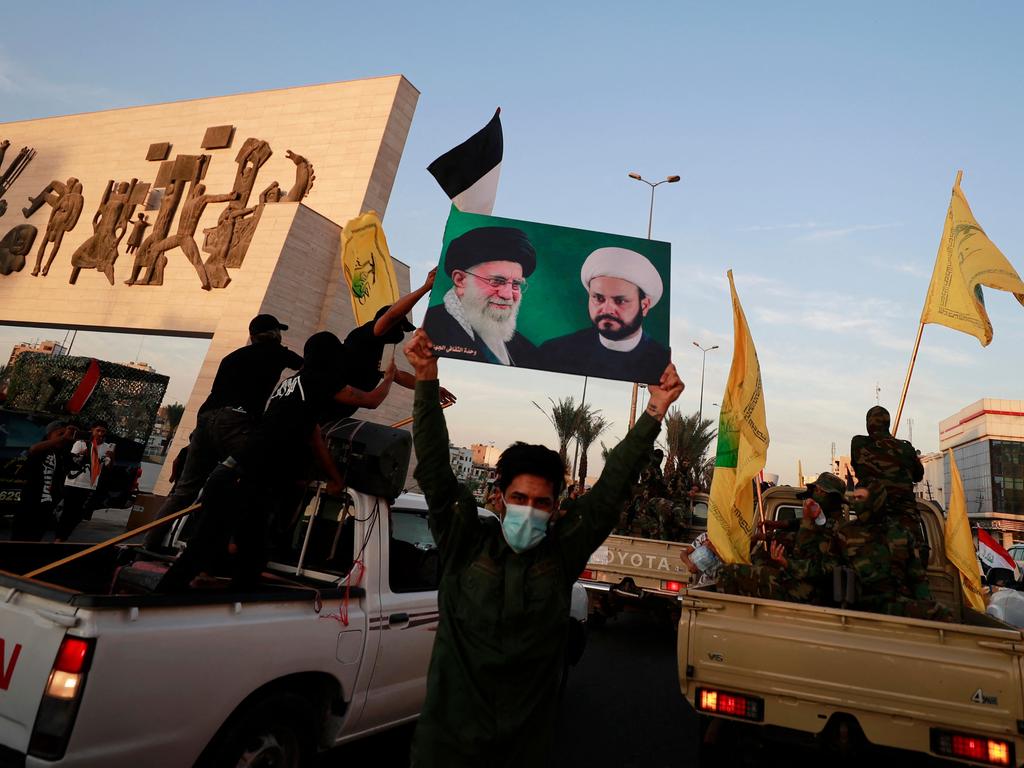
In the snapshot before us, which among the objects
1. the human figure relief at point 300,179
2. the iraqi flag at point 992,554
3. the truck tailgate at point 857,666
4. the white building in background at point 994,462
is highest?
the white building in background at point 994,462

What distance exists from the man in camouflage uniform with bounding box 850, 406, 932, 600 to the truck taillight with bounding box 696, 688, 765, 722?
1.51 meters

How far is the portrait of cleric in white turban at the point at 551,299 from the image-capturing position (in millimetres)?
2893

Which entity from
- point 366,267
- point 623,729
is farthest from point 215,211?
point 623,729

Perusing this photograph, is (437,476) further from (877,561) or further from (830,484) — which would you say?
(830,484)

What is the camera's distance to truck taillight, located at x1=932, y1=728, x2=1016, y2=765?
10.5 feet

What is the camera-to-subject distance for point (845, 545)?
15.0ft

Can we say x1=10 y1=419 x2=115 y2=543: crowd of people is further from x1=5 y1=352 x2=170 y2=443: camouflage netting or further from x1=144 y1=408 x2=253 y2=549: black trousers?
x1=5 y1=352 x2=170 y2=443: camouflage netting

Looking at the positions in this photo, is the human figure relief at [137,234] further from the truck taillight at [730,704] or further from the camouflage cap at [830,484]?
the truck taillight at [730,704]

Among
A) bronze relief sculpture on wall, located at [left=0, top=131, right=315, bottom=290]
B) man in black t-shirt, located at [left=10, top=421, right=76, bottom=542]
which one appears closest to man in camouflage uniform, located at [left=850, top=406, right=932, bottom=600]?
man in black t-shirt, located at [left=10, top=421, right=76, bottom=542]

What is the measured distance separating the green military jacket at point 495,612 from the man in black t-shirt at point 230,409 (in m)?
2.17

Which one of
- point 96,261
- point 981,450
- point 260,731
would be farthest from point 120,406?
point 981,450

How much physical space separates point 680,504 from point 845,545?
6.43m

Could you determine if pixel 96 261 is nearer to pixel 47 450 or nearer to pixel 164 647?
pixel 47 450

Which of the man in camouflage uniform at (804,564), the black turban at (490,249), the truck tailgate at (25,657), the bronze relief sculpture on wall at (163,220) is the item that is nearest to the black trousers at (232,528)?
the truck tailgate at (25,657)
